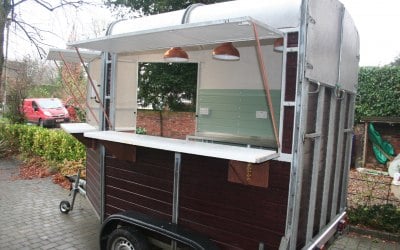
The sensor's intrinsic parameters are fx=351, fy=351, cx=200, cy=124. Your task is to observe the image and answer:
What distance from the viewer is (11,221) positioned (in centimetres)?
607

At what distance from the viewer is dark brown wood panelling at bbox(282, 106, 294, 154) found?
2973mm

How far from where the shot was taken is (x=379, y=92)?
40.6ft

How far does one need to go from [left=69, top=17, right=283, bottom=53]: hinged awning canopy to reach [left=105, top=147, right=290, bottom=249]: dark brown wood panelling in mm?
1176

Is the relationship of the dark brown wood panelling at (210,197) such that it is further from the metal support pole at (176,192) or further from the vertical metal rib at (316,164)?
the vertical metal rib at (316,164)

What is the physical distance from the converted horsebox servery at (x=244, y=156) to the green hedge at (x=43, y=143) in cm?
517

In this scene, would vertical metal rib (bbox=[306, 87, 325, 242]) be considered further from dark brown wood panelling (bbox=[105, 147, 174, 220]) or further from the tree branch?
the tree branch

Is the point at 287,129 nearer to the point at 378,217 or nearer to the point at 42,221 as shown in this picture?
the point at 378,217

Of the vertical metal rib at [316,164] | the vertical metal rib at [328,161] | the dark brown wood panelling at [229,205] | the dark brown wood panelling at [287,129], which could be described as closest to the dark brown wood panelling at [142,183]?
the dark brown wood panelling at [229,205]

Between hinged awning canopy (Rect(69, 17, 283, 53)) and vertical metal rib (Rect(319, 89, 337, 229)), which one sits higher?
hinged awning canopy (Rect(69, 17, 283, 53))

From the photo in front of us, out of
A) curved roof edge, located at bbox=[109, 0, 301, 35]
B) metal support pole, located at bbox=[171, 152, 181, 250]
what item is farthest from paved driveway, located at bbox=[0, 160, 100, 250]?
curved roof edge, located at bbox=[109, 0, 301, 35]

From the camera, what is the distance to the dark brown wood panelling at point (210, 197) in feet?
10.2

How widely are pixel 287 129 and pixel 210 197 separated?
105cm

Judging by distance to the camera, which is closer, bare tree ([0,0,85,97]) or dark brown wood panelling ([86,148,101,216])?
dark brown wood panelling ([86,148,101,216])

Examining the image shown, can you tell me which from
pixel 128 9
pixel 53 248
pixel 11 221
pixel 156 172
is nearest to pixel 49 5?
pixel 128 9
